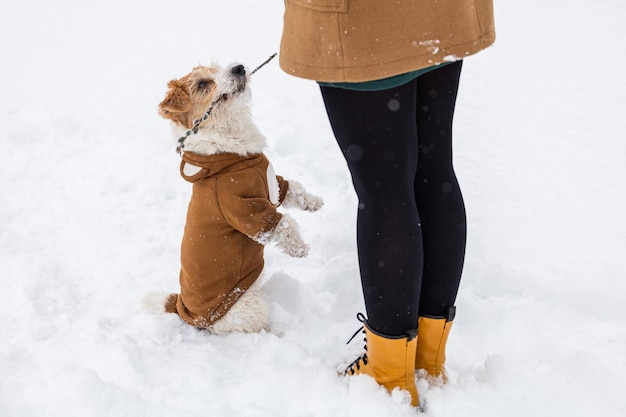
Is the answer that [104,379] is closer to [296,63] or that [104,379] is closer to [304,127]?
[296,63]

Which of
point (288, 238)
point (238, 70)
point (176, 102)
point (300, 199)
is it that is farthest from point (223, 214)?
→ point (238, 70)

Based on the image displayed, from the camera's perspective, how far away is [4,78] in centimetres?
485

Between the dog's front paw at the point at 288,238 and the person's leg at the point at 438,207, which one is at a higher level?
the person's leg at the point at 438,207

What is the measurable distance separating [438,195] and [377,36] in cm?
54

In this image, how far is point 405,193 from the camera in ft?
4.78

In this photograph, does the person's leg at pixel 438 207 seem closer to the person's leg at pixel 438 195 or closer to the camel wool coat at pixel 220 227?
the person's leg at pixel 438 195

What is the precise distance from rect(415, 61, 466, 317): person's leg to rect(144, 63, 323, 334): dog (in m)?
0.82

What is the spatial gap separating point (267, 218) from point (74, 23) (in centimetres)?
490

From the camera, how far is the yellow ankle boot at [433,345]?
1.68m

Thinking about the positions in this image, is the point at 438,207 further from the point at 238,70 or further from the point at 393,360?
the point at 238,70

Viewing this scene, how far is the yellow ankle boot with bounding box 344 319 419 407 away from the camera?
158 cm

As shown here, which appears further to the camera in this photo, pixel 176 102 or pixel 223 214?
pixel 176 102

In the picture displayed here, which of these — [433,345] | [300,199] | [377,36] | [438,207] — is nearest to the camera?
[377,36]

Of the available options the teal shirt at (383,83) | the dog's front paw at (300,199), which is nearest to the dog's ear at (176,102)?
the dog's front paw at (300,199)
